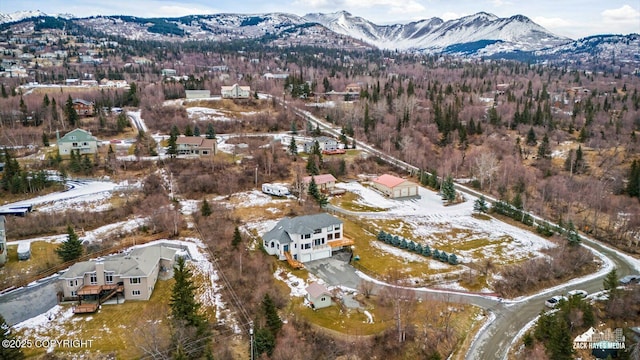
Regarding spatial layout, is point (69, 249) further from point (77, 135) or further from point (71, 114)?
point (71, 114)

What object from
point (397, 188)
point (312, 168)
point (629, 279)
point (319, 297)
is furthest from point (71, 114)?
point (629, 279)

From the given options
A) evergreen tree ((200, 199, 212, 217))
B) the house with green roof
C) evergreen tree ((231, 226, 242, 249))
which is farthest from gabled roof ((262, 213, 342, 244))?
the house with green roof

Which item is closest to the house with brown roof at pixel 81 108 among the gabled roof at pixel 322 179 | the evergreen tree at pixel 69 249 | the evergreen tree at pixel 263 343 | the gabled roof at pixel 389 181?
the gabled roof at pixel 322 179

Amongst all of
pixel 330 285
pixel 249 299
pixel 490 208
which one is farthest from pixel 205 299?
pixel 490 208

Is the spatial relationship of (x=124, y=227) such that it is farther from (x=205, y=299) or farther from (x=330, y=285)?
(x=330, y=285)

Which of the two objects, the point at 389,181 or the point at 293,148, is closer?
the point at 389,181
